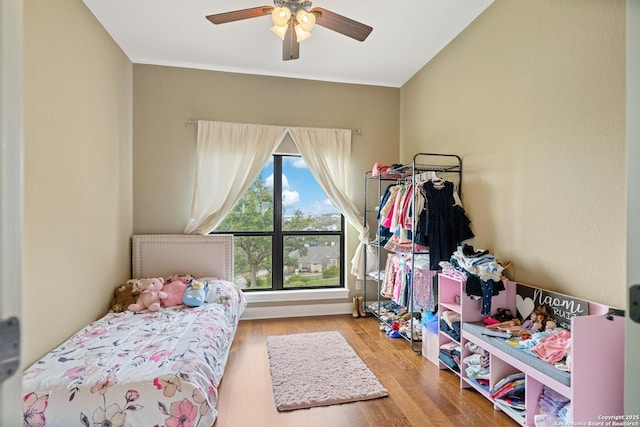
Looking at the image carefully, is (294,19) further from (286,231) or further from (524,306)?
(524,306)

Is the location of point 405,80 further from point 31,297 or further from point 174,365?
point 31,297

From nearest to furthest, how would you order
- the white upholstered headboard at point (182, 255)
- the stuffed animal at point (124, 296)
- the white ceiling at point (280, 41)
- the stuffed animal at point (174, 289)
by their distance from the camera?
the white ceiling at point (280, 41) < the stuffed animal at point (124, 296) < the stuffed animal at point (174, 289) < the white upholstered headboard at point (182, 255)

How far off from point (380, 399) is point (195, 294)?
5.89 feet

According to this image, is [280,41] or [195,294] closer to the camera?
[195,294]

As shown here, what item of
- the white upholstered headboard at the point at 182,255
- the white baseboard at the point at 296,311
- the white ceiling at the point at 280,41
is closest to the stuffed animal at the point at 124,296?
the white upholstered headboard at the point at 182,255

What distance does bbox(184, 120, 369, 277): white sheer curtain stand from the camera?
11.8 feet

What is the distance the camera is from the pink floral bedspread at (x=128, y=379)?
1521mm

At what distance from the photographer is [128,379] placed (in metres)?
1.63

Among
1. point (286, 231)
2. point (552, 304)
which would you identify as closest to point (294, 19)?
point (286, 231)

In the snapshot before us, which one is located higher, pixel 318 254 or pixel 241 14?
pixel 241 14

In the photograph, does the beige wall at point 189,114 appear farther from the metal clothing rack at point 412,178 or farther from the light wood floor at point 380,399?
the light wood floor at point 380,399

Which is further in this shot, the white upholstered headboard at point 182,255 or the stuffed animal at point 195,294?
the white upholstered headboard at point 182,255

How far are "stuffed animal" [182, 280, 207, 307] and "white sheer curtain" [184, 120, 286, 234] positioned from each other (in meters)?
0.75

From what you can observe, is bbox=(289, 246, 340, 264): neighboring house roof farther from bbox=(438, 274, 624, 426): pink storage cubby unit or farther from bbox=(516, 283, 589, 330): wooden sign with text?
bbox=(438, 274, 624, 426): pink storage cubby unit
